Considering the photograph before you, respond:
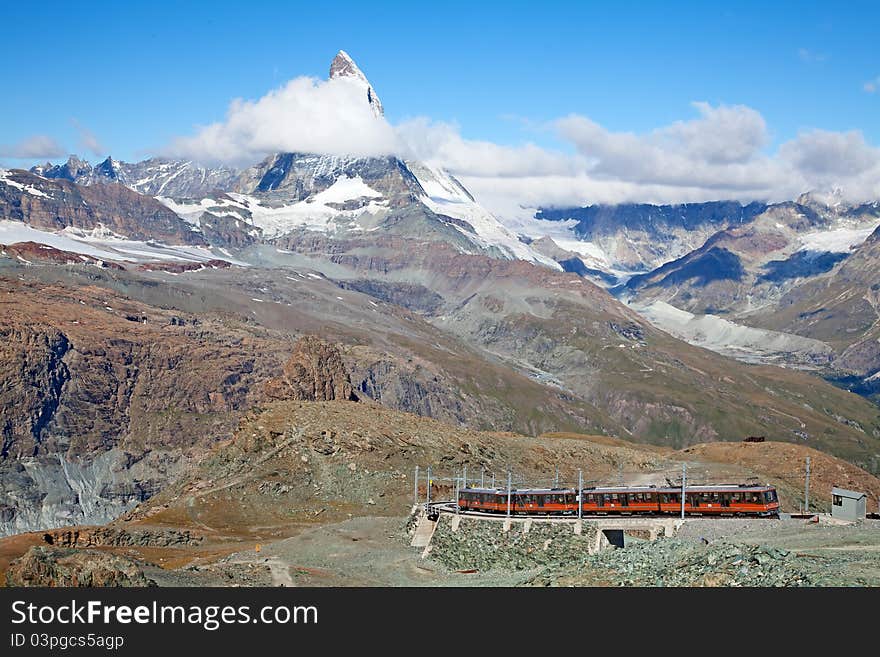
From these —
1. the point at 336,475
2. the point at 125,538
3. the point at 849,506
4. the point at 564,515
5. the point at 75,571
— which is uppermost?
the point at 849,506

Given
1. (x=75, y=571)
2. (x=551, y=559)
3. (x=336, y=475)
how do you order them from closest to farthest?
(x=75, y=571), (x=551, y=559), (x=336, y=475)

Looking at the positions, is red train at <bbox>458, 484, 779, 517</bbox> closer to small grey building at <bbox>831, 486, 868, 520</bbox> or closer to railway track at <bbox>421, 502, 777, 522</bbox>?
railway track at <bbox>421, 502, 777, 522</bbox>

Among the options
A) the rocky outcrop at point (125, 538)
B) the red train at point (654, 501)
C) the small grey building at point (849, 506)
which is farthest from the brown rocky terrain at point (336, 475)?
the small grey building at point (849, 506)

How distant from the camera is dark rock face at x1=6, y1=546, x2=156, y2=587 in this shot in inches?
2709

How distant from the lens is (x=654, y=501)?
92938 millimetres

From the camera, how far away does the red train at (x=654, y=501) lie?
297 ft

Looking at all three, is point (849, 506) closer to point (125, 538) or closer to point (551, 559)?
point (551, 559)

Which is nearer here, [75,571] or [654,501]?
[75,571]

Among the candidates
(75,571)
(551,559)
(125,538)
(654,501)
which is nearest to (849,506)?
(654,501)

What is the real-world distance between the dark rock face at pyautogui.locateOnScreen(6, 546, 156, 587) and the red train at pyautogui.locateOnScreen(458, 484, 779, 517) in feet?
123

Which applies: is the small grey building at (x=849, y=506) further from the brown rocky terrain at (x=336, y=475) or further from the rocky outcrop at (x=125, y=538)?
the rocky outcrop at (x=125, y=538)

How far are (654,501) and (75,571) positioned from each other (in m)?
44.8

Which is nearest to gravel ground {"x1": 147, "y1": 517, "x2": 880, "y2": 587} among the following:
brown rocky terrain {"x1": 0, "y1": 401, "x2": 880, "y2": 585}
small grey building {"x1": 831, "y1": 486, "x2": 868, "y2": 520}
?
brown rocky terrain {"x1": 0, "y1": 401, "x2": 880, "y2": 585}

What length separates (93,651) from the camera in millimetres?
46062
